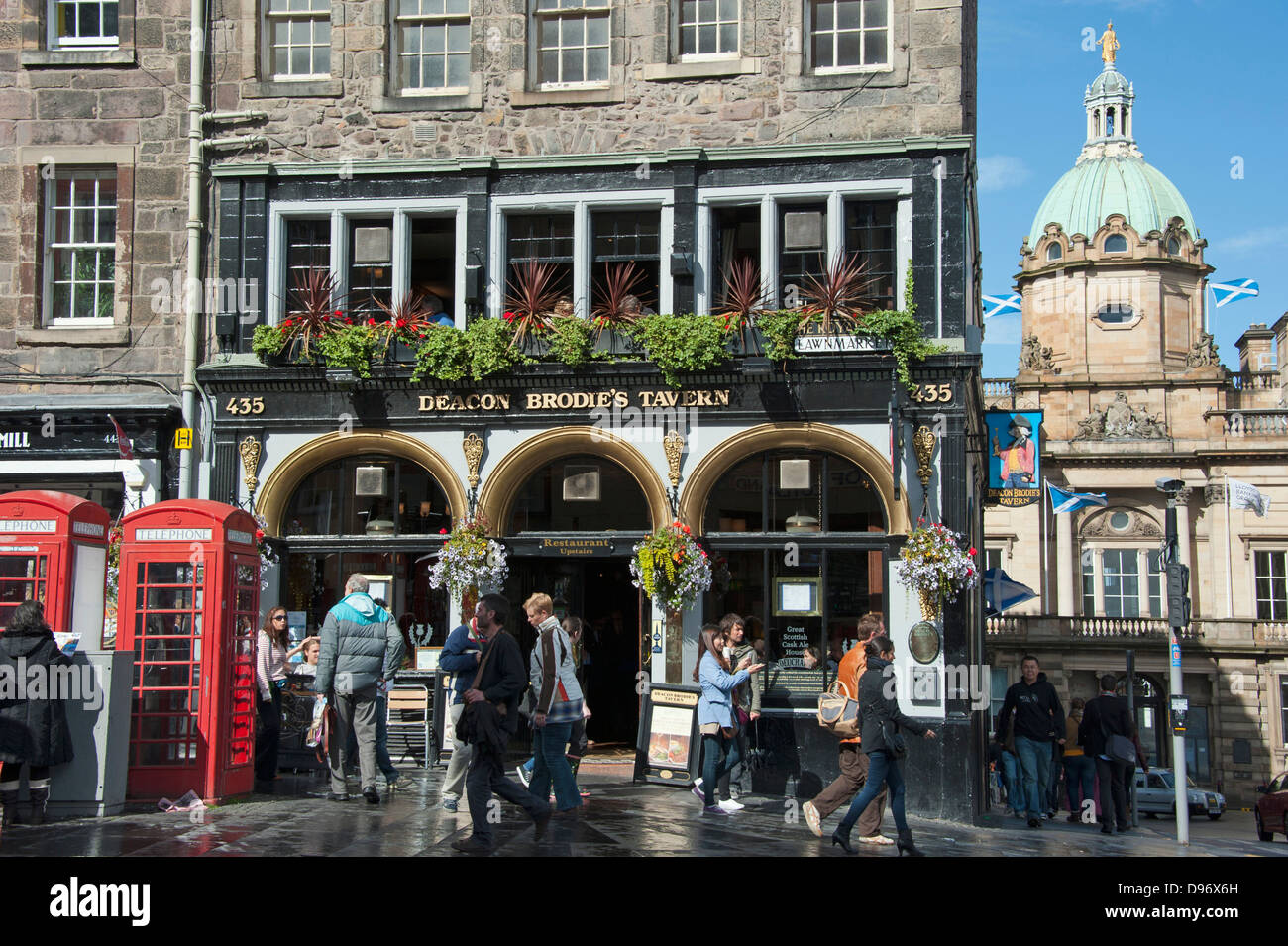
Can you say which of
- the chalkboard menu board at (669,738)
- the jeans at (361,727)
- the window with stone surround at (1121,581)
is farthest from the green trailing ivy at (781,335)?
the window with stone surround at (1121,581)

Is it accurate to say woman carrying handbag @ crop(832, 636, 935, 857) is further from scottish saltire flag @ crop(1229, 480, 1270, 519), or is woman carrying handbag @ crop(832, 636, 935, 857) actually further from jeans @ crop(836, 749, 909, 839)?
scottish saltire flag @ crop(1229, 480, 1270, 519)

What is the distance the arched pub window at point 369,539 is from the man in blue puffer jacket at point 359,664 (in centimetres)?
482

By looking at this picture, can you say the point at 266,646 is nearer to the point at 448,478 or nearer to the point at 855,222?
the point at 448,478

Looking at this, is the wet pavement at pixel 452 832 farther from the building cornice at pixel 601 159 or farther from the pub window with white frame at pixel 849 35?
the pub window with white frame at pixel 849 35

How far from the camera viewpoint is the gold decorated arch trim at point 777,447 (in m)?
17.8

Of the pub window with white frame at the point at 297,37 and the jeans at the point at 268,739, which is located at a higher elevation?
the pub window with white frame at the point at 297,37

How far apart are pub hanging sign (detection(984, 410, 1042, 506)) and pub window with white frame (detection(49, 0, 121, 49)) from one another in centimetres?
1466

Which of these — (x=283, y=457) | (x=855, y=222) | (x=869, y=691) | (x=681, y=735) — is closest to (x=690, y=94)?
(x=855, y=222)

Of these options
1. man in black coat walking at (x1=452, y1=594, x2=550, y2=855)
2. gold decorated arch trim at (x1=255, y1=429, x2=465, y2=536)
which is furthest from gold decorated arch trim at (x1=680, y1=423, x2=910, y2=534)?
man in black coat walking at (x1=452, y1=594, x2=550, y2=855)

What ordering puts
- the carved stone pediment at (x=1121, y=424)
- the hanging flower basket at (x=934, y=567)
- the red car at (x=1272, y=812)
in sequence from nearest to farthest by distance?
the hanging flower basket at (x=934, y=567)
the red car at (x=1272, y=812)
the carved stone pediment at (x=1121, y=424)

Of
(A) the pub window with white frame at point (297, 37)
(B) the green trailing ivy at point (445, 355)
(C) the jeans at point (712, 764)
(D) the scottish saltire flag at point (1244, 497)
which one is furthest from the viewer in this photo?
(D) the scottish saltire flag at point (1244, 497)

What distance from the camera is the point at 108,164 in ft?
65.8

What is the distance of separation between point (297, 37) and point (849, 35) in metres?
7.86

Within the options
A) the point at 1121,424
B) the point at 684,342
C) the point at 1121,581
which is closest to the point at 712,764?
the point at 684,342
